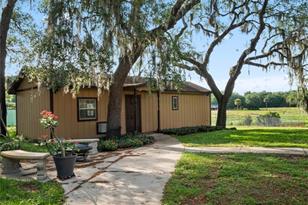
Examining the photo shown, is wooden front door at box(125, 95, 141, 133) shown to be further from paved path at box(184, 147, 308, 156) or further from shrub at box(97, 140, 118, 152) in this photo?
paved path at box(184, 147, 308, 156)

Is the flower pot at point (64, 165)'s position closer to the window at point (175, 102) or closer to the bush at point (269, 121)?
the window at point (175, 102)

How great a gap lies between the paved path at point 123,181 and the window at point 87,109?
238 inches

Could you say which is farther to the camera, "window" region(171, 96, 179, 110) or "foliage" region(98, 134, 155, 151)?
"window" region(171, 96, 179, 110)

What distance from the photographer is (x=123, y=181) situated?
6219mm

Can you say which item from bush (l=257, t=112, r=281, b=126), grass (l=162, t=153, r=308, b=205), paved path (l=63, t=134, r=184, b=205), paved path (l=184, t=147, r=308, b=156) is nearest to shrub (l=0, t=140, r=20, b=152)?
paved path (l=63, t=134, r=184, b=205)

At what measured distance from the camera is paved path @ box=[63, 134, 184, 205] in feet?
16.9

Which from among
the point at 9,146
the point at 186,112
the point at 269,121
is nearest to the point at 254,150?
the point at 9,146

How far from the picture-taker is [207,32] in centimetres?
1919

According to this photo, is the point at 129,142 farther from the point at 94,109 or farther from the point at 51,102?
the point at 94,109

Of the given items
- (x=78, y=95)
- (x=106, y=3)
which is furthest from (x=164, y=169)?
(x=78, y=95)

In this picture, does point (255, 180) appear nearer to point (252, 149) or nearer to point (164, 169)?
point (164, 169)

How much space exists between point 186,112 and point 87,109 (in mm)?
7122

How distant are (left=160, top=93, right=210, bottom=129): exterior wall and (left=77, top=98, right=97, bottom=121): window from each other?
4.41 meters

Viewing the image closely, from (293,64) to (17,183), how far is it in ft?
52.0
